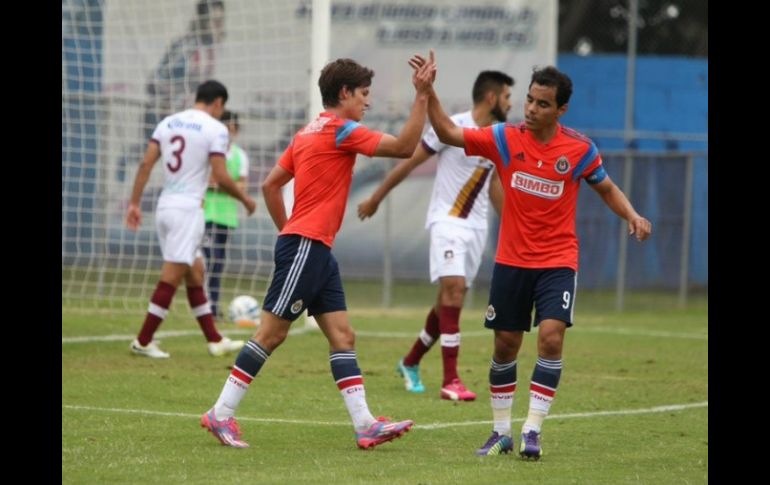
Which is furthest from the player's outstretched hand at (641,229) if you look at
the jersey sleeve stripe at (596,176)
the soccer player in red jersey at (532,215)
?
the jersey sleeve stripe at (596,176)

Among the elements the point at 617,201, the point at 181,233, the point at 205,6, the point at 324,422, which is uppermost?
the point at 205,6

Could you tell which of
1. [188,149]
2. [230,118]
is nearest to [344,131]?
[188,149]

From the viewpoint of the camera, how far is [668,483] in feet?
22.1

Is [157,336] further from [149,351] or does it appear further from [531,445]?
[531,445]

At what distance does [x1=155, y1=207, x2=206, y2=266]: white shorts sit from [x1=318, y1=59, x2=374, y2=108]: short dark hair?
4649 mm

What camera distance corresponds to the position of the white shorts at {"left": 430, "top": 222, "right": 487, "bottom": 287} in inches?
413

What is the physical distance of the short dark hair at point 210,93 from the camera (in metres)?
12.5

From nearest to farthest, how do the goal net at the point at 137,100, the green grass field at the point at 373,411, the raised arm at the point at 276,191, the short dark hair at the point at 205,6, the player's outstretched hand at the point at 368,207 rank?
the green grass field at the point at 373,411 < the raised arm at the point at 276,191 < the player's outstretched hand at the point at 368,207 < the short dark hair at the point at 205,6 < the goal net at the point at 137,100

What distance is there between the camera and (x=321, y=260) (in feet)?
25.4

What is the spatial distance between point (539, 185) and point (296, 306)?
4.88 feet

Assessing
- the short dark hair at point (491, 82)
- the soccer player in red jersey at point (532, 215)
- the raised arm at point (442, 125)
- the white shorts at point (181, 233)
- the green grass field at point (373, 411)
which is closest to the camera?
the green grass field at point (373, 411)

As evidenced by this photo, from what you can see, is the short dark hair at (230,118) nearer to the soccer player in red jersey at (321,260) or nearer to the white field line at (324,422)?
the white field line at (324,422)
